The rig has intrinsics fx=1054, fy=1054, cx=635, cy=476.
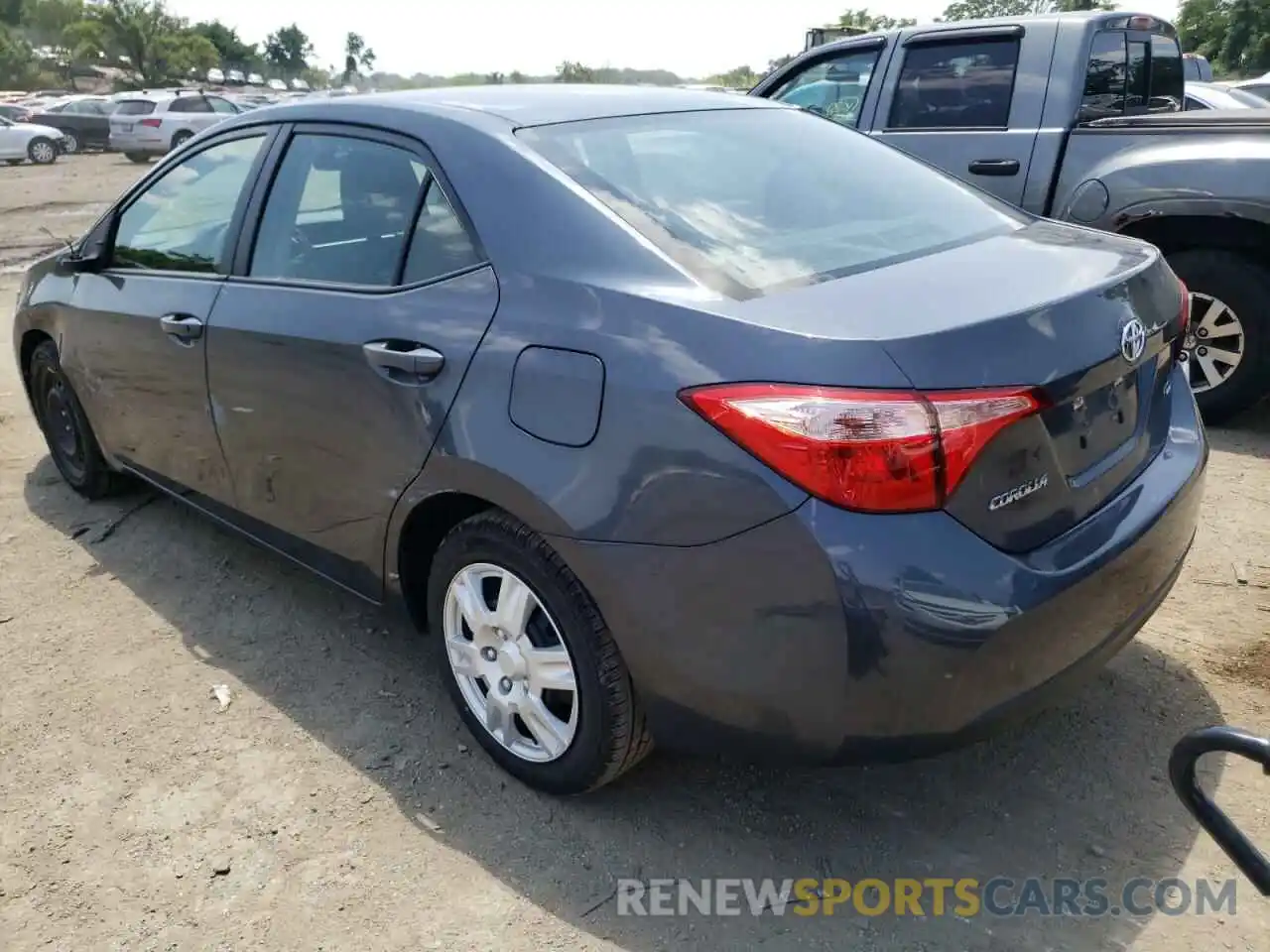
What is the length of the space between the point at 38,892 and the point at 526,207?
6.46 feet

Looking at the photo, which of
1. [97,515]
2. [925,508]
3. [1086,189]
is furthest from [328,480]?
[1086,189]

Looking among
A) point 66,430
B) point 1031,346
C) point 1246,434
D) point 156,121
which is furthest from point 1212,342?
point 156,121

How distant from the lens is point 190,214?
3.70 meters

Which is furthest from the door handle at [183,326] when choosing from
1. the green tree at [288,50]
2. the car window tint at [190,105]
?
the green tree at [288,50]

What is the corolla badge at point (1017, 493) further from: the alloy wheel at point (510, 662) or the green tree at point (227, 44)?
the green tree at point (227, 44)

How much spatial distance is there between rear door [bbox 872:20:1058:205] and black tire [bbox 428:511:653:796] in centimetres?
386

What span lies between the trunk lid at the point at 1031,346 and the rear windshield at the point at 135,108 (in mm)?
26739

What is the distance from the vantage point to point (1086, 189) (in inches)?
203

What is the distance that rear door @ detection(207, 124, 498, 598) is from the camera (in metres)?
2.60

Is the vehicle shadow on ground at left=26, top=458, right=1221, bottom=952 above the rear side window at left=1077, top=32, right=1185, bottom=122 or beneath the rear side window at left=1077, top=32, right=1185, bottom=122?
beneath

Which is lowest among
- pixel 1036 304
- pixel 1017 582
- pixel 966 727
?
pixel 966 727

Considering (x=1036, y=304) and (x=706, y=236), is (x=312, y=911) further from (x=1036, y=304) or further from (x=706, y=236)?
(x=1036, y=304)

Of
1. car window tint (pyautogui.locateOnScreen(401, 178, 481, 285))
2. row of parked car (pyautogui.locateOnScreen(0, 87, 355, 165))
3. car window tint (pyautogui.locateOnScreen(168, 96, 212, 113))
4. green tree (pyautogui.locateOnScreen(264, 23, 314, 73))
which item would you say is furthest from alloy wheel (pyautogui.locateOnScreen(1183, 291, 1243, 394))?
green tree (pyautogui.locateOnScreen(264, 23, 314, 73))

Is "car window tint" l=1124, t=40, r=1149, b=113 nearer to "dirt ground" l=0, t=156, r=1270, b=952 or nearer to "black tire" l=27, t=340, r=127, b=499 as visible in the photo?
"dirt ground" l=0, t=156, r=1270, b=952
